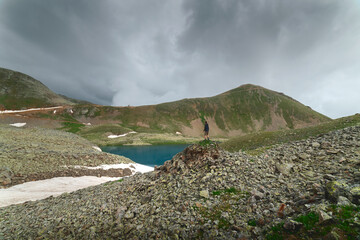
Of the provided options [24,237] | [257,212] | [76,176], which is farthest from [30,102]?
[257,212]

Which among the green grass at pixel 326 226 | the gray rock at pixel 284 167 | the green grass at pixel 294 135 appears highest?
the green grass at pixel 294 135

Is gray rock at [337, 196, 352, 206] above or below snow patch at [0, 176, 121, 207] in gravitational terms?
above

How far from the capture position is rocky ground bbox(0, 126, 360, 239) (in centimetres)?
620

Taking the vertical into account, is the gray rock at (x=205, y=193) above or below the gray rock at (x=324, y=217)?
below

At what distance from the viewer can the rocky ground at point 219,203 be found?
6.20 metres

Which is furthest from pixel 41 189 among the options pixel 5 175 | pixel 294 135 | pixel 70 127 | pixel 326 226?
pixel 70 127

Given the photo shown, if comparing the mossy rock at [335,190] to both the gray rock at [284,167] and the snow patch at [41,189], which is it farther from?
the snow patch at [41,189]

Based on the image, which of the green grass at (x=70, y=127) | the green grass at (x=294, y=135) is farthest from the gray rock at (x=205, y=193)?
the green grass at (x=70, y=127)

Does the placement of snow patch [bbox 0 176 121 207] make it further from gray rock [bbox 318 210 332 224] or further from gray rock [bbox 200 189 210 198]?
gray rock [bbox 318 210 332 224]

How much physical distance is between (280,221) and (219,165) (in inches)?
213

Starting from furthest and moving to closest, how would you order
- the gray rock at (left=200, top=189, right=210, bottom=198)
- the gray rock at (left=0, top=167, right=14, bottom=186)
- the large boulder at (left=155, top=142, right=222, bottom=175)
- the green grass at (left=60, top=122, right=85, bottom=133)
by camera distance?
the green grass at (left=60, top=122, right=85, bottom=133) → the gray rock at (left=0, top=167, right=14, bottom=186) → the large boulder at (left=155, top=142, right=222, bottom=175) → the gray rock at (left=200, top=189, right=210, bottom=198)

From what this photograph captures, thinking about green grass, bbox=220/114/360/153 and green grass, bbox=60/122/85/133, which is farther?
green grass, bbox=60/122/85/133

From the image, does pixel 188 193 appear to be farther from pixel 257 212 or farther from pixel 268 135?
pixel 268 135

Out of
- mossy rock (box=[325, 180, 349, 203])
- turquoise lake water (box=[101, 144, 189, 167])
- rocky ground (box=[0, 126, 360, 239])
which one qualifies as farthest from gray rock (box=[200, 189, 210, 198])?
turquoise lake water (box=[101, 144, 189, 167])
